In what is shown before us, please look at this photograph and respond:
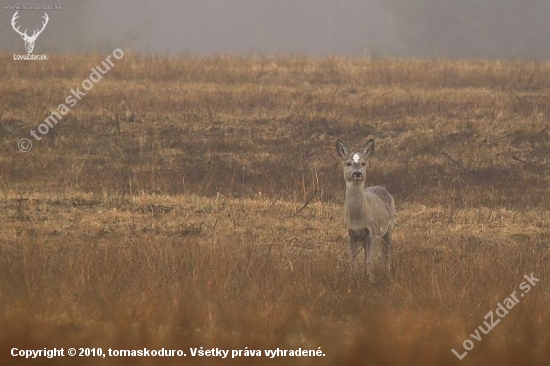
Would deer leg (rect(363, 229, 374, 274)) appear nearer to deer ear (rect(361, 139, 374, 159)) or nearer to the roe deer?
the roe deer

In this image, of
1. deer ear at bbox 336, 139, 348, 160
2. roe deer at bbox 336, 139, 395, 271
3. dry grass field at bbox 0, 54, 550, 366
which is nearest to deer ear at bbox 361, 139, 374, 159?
roe deer at bbox 336, 139, 395, 271

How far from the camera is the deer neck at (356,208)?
1138cm

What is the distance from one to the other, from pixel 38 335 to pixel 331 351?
2725 millimetres

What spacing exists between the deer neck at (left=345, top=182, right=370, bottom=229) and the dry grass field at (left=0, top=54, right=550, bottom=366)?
61cm

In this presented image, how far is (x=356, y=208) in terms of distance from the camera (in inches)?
449

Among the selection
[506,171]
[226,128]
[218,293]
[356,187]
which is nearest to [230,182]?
[226,128]

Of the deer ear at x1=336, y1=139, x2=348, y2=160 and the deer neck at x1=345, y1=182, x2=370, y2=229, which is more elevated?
the deer ear at x1=336, y1=139, x2=348, y2=160

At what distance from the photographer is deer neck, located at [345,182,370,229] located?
37.3 ft

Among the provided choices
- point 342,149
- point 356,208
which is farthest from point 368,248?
point 342,149

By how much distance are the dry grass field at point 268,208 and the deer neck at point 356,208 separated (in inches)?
23.8

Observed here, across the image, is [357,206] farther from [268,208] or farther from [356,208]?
[268,208]

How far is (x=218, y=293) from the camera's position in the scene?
10031 mm

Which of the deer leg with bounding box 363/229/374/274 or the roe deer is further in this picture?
the roe deer

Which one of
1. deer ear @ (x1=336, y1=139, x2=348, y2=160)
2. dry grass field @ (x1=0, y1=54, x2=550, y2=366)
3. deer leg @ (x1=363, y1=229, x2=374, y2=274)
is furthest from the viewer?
deer ear @ (x1=336, y1=139, x2=348, y2=160)
